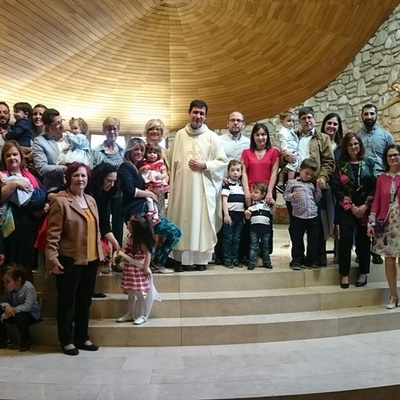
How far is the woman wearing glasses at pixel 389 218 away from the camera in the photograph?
3.70 meters

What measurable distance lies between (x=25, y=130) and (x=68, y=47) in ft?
6.59

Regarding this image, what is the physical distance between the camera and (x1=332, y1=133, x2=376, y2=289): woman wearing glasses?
3932 millimetres

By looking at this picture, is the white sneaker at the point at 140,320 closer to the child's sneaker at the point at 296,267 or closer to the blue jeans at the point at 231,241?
the blue jeans at the point at 231,241

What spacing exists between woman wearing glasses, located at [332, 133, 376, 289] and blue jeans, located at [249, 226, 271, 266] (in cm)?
65

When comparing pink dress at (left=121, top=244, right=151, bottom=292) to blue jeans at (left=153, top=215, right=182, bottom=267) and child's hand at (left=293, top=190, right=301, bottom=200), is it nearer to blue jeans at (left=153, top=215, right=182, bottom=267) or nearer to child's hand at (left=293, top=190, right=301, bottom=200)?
blue jeans at (left=153, top=215, right=182, bottom=267)

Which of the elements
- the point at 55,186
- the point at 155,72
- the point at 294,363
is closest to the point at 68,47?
the point at 155,72

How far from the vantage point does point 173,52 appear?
591 centimetres

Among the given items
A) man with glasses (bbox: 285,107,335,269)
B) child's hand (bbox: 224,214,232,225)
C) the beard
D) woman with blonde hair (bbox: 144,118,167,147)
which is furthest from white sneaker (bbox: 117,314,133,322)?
the beard

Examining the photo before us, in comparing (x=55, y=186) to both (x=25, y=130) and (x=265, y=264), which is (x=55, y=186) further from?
(x=265, y=264)

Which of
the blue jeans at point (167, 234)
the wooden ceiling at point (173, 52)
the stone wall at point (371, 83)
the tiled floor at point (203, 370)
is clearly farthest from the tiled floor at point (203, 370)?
the stone wall at point (371, 83)

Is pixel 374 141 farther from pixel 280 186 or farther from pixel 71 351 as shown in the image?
pixel 71 351

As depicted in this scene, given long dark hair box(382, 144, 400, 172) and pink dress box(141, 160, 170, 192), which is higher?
long dark hair box(382, 144, 400, 172)

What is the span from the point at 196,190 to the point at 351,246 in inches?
58.0

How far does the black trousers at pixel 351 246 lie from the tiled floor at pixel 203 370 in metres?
0.76
